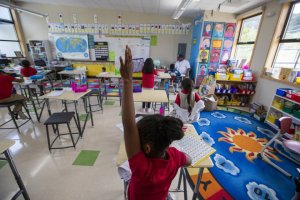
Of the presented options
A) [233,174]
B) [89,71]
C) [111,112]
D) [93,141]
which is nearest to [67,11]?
[89,71]

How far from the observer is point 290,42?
335 cm

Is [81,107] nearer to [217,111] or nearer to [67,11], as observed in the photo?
[217,111]

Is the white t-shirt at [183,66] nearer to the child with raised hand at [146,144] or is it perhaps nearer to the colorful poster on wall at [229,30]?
the colorful poster on wall at [229,30]

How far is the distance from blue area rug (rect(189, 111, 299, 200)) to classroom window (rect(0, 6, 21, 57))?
7.93m

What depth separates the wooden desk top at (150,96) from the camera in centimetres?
242

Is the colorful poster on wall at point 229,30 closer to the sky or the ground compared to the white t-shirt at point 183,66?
closer to the sky

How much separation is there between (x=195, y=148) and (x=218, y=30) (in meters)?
5.30

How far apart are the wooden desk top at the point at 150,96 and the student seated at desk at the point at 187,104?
274 millimetres

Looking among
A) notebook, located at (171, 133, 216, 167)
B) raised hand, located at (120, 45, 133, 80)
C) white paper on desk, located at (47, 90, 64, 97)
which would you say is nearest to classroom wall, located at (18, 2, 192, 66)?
white paper on desk, located at (47, 90, 64, 97)

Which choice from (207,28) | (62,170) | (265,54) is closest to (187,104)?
(62,170)

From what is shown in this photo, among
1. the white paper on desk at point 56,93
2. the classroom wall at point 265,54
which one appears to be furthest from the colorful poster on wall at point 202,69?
the white paper on desk at point 56,93

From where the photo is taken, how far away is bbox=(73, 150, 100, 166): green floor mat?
6.92 ft

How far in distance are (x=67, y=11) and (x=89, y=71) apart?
2.50 meters

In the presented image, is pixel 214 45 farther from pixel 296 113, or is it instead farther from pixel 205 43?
pixel 296 113
